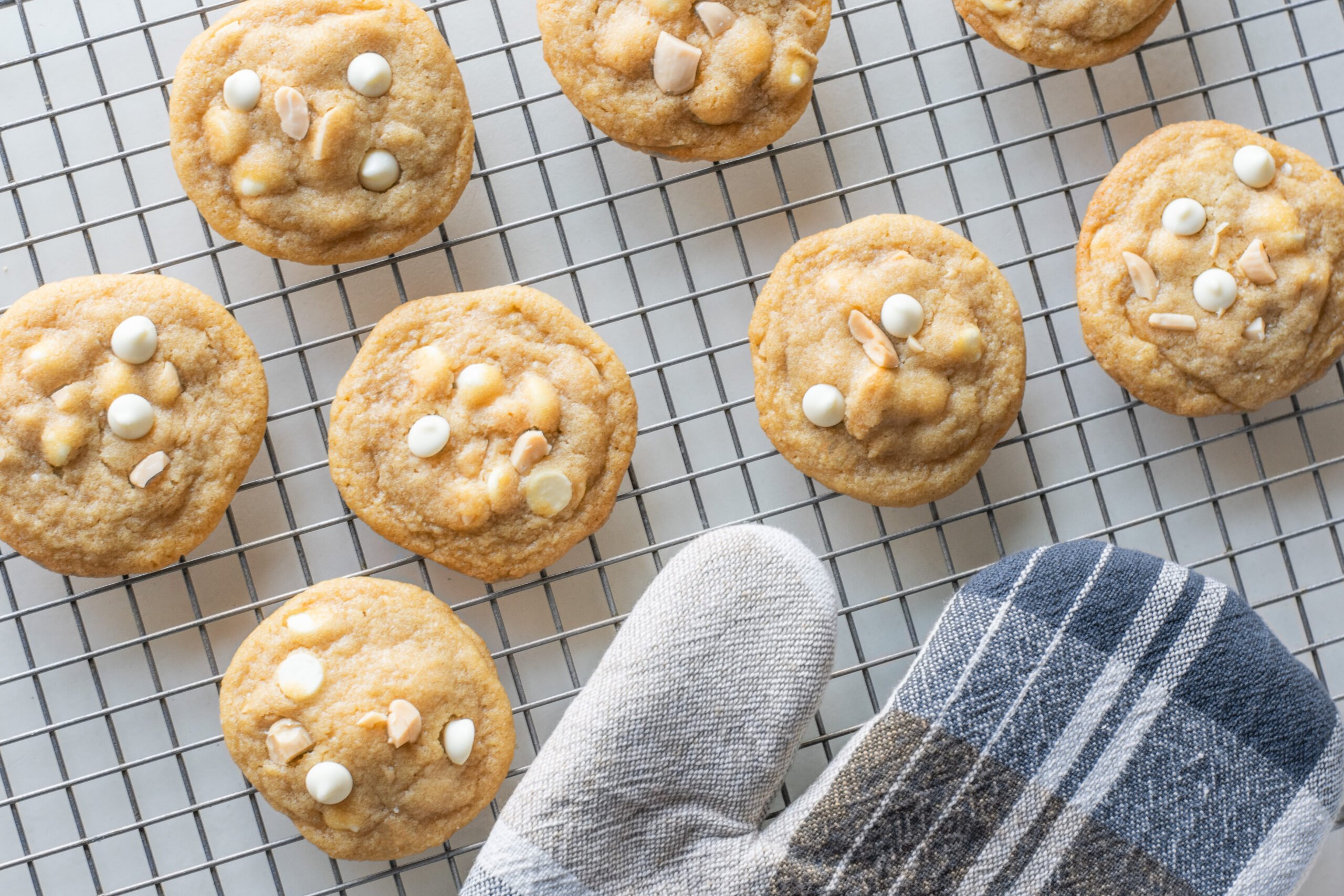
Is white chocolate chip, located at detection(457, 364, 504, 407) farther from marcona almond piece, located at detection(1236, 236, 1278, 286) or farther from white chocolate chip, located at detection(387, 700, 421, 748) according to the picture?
marcona almond piece, located at detection(1236, 236, 1278, 286)

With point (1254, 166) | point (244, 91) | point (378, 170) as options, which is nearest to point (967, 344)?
point (1254, 166)

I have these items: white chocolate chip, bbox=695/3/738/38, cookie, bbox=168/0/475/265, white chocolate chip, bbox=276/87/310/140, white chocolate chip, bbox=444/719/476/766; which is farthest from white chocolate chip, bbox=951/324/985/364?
white chocolate chip, bbox=276/87/310/140

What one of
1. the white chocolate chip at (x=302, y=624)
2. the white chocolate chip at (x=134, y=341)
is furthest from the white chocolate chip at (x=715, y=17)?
the white chocolate chip at (x=302, y=624)

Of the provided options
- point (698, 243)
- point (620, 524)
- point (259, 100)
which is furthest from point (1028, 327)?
point (259, 100)

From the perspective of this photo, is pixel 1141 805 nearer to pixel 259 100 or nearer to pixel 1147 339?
pixel 1147 339

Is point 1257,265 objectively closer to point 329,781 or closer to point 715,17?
point 715,17

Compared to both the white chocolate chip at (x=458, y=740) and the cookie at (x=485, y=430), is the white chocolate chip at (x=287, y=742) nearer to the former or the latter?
the white chocolate chip at (x=458, y=740)
